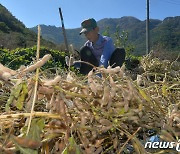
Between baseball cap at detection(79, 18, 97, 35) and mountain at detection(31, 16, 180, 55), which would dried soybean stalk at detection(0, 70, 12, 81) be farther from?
mountain at detection(31, 16, 180, 55)

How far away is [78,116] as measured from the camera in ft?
2.23

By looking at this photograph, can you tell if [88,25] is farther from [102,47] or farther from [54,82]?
[54,82]

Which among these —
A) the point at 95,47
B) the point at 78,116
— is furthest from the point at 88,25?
the point at 78,116

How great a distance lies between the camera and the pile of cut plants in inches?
24.1

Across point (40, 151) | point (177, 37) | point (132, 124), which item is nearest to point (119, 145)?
point (132, 124)

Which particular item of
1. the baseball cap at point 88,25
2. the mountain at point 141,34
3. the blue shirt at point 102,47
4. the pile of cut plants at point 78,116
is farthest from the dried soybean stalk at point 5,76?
the mountain at point 141,34

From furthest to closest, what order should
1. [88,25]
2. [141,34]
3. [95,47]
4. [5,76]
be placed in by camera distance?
[141,34] < [95,47] < [88,25] < [5,76]

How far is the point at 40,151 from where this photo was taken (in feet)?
2.16

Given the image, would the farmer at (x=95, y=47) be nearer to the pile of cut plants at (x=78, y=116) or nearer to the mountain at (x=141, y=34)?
the pile of cut plants at (x=78, y=116)

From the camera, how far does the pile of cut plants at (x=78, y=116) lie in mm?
612

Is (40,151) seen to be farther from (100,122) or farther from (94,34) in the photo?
(94,34)

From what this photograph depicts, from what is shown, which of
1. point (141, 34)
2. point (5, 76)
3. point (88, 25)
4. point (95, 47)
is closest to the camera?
point (5, 76)

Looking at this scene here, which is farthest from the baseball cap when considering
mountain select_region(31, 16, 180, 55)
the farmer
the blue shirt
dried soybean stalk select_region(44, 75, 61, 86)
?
mountain select_region(31, 16, 180, 55)

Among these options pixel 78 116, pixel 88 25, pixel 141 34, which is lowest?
pixel 141 34
